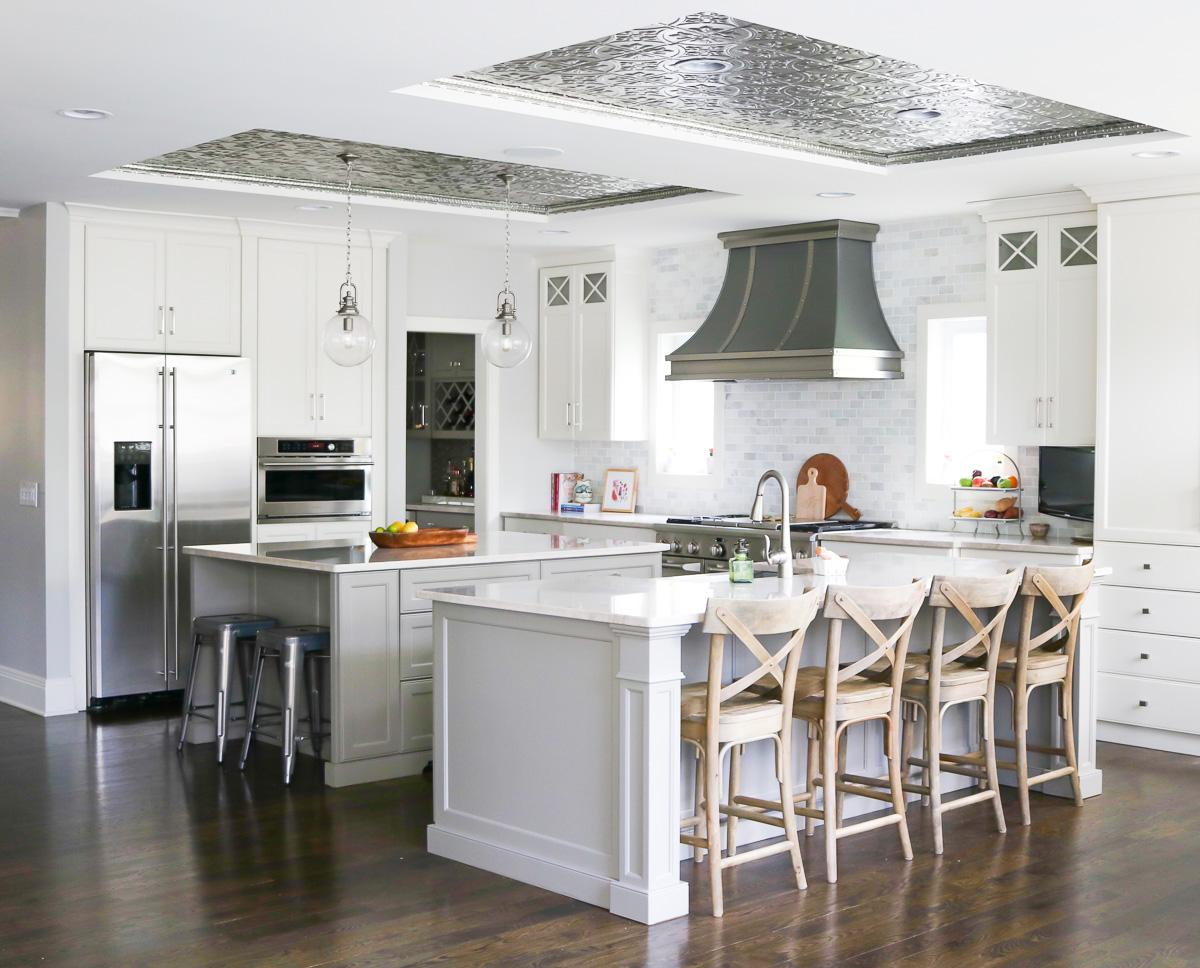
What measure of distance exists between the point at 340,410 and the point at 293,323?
0.56m

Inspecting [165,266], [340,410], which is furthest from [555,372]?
[165,266]

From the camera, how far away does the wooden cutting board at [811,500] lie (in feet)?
24.4

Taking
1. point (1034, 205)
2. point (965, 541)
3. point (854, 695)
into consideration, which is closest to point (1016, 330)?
point (1034, 205)

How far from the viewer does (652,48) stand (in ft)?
14.2

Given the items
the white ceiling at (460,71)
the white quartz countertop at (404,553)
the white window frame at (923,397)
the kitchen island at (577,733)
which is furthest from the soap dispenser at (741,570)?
the white window frame at (923,397)

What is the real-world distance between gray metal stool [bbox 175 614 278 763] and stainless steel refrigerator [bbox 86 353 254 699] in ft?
2.82

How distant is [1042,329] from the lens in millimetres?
6387

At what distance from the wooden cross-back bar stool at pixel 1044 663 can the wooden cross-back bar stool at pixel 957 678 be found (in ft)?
0.31

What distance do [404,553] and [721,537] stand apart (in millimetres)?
2225

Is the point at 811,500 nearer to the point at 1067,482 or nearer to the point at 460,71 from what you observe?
the point at 1067,482

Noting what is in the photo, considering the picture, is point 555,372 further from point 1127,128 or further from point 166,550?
point 1127,128

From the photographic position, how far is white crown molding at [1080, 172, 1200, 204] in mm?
5738

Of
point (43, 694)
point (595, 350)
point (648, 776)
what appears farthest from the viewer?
point (595, 350)

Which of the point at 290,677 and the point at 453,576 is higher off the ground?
the point at 453,576
